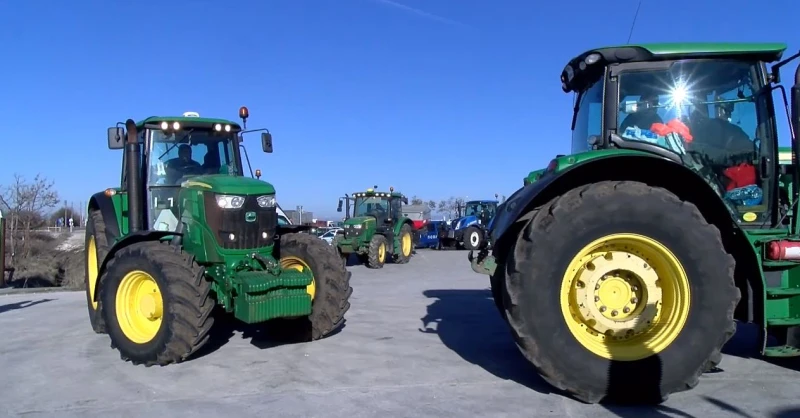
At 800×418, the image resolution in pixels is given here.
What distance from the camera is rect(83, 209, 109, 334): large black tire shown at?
6932 millimetres

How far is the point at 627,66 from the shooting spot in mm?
4547

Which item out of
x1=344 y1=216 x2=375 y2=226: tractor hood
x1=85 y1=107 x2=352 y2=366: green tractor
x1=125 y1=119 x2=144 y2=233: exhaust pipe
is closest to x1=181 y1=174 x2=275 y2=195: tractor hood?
x1=85 y1=107 x2=352 y2=366: green tractor

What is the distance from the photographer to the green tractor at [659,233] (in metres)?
3.89

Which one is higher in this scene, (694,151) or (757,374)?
(694,151)

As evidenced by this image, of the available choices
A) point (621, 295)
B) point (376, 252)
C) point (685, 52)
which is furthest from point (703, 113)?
point (376, 252)

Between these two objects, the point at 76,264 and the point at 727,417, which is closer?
the point at 727,417

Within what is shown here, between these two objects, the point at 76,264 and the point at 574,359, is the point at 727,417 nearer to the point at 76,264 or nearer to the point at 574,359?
the point at 574,359

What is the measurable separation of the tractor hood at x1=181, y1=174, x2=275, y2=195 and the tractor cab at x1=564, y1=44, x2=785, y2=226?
3487 mm

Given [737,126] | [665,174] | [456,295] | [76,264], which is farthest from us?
[76,264]

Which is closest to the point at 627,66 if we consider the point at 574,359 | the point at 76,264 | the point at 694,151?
the point at 694,151

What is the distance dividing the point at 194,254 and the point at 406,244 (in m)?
13.1

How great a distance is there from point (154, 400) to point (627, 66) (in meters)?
4.37

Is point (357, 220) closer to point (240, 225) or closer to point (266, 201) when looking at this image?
point (266, 201)

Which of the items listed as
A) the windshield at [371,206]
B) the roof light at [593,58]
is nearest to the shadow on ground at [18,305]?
the roof light at [593,58]
